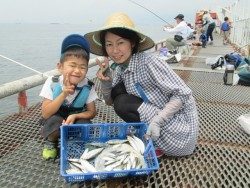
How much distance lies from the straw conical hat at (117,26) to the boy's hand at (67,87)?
1.72ft

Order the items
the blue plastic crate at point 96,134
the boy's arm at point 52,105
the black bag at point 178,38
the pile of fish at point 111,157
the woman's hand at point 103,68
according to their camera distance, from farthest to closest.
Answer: the black bag at point 178,38 < the woman's hand at point 103,68 < the boy's arm at point 52,105 < the blue plastic crate at point 96,134 < the pile of fish at point 111,157

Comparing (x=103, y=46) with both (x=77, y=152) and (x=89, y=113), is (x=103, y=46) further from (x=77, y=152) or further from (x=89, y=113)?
(x=77, y=152)

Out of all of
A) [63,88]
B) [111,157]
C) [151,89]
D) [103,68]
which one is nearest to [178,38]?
[103,68]

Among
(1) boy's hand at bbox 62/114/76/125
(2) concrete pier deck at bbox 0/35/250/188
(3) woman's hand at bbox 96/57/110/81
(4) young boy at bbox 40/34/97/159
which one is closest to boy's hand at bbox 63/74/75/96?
(4) young boy at bbox 40/34/97/159

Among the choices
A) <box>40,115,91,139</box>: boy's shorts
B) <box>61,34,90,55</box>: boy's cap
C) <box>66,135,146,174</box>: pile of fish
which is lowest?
<box>66,135,146,174</box>: pile of fish

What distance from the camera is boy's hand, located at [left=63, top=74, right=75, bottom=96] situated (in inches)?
114

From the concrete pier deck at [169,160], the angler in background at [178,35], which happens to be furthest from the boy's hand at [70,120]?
the angler in background at [178,35]

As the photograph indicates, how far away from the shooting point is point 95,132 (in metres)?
3.12

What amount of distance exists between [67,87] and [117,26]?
706 millimetres

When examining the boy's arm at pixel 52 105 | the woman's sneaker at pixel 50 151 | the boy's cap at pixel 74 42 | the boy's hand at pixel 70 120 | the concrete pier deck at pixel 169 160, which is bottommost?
the concrete pier deck at pixel 169 160

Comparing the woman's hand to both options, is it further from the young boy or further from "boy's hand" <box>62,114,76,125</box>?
"boy's hand" <box>62,114,76,125</box>

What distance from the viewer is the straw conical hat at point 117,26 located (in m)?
2.94

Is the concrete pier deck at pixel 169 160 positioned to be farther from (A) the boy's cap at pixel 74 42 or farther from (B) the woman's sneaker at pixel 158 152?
(A) the boy's cap at pixel 74 42

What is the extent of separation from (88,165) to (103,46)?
4.12 ft
